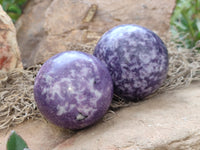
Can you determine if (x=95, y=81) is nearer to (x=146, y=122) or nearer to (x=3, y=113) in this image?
(x=146, y=122)

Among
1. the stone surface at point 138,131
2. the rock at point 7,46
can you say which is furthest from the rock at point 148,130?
the rock at point 7,46

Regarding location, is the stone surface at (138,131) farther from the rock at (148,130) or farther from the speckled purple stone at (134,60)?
the speckled purple stone at (134,60)

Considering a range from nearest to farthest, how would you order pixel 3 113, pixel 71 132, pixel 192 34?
1. pixel 71 132
2. pixel 3 113
3. pixel 192 34

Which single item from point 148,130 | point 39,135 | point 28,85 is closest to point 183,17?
point 28,85

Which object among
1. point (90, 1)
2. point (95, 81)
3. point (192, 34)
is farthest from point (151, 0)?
point (95, 81)

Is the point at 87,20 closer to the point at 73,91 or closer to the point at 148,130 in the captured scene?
the point at 73,91

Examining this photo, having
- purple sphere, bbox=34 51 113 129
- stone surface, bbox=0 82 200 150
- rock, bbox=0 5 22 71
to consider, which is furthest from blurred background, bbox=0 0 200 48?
purple sphere, bbox=34 51 113 129
